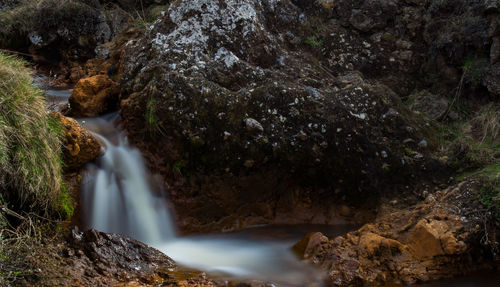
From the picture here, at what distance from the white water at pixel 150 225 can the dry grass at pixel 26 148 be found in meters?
0.62

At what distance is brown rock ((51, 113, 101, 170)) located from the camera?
3557mm

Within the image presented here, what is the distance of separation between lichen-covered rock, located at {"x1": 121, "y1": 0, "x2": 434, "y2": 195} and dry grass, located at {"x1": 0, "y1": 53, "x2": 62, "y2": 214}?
1099 millimetres

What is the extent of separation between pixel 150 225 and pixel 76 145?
3.23ft

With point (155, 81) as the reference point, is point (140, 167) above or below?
below

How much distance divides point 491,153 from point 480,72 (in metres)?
1.25

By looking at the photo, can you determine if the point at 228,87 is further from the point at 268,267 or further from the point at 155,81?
the point at 268,267

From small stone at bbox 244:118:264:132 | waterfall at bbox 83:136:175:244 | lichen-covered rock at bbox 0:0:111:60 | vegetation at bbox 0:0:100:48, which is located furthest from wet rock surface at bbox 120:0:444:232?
vegetation at bbox 0:0:100:48

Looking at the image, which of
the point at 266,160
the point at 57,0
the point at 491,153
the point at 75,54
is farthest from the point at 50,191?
the point at 57,0

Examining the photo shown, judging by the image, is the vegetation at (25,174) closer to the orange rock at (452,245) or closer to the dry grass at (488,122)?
the orange rock at (452,245)

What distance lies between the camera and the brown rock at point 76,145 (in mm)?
Result: 3557

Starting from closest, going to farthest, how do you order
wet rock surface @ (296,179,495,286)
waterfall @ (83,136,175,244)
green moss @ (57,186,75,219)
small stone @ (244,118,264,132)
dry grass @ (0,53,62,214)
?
dry grass @ (0,53,62,214) → wet rock surface @ (296,179,495,286) → green moss @ (57,186,75,219) → waterfall @ (83,136,175,244) → small stone @ (244,118,264,132)

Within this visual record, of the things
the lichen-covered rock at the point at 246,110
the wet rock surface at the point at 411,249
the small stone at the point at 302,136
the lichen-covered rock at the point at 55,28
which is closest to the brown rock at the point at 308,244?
the wet rock surface at the point at 411,249

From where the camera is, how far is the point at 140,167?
4.02 m

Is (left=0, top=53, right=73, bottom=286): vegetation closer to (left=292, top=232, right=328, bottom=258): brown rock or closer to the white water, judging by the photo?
the white water
